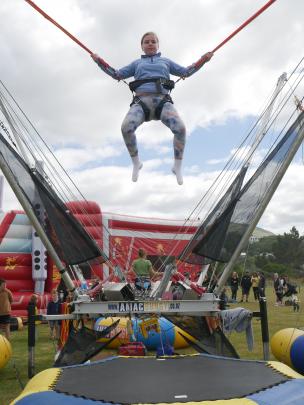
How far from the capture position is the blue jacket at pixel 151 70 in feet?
16.6

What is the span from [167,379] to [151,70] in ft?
9.93

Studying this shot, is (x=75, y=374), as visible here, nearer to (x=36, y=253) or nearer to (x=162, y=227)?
(x=36, y=253)

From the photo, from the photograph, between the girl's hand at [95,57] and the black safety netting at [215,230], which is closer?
the girl's hand at [95,57]

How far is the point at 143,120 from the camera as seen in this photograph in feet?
16.5

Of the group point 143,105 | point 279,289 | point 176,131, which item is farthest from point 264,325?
point 279,289

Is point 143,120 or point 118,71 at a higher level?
point 118,71

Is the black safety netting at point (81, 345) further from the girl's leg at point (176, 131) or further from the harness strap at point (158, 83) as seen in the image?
the harness strap at point (158, 83)

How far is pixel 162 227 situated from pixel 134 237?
102cm

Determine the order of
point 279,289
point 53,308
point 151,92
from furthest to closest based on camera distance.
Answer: point 279,289, point 53,308, point 151,92

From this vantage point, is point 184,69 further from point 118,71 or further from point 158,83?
point 118,71

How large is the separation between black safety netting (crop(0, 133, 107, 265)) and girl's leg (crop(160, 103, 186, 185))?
1116mm

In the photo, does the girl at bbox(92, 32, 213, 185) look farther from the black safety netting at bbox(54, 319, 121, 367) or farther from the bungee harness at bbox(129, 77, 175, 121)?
the black safety netting at bbox(54, 319, 121, 367)

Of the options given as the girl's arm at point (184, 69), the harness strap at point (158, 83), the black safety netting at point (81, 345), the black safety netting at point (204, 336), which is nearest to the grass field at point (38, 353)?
the black safety netting at point (81, 345)

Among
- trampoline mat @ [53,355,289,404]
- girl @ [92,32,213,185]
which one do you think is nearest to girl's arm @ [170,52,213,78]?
girl @ [92,32,213,185]
